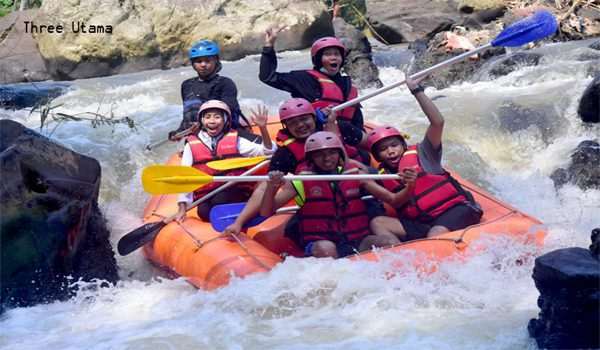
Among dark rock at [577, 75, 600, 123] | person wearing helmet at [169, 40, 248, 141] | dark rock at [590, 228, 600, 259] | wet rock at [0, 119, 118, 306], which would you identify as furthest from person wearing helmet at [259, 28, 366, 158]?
dark rock at [577, 75, 600, 123]

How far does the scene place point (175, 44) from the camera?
12.6 m

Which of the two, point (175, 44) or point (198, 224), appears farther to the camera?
point (175, 44)

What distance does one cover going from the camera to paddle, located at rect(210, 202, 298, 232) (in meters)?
4.69

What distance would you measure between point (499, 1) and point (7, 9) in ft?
28.7

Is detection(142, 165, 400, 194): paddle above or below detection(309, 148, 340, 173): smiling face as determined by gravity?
below

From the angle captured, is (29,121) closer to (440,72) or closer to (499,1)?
(440,72)

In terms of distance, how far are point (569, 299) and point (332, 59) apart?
2.56m

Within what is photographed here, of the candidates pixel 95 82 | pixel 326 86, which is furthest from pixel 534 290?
pixel 95 82

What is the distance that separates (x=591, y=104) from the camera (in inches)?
271

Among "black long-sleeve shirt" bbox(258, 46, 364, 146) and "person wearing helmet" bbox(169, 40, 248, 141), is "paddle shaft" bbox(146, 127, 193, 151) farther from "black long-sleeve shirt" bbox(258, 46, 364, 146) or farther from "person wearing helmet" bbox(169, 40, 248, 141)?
"black long-sleeve shirt" bbox(258, 46, 364, 146)

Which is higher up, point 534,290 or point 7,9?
point 7,9

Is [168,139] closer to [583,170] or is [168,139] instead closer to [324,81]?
[324,81]

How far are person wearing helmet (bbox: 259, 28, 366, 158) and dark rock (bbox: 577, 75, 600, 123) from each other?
2.40 meters

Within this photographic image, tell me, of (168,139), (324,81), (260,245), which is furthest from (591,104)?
(260,245)
